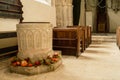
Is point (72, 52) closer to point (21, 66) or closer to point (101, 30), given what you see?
point (21, 66)

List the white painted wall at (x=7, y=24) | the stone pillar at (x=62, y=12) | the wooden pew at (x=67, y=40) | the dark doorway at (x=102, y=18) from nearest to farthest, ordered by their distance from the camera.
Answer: the white painted wall at (x=7, y=24) → the wooden pew at (x=67, y=40) → the stone pillar at (x=62, y=12) → the dark doorway at (x=102, y=18)

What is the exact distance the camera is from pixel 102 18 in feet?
36.9

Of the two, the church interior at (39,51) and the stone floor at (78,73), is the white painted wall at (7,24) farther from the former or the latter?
the stone floor at (78,73)

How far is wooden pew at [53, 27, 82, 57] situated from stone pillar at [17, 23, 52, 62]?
1341 mm

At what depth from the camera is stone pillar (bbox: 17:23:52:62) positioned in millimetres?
3180

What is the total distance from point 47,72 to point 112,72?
44.1 inches

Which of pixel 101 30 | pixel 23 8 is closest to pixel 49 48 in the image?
pixel 23 8

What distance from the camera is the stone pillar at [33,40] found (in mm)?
3180

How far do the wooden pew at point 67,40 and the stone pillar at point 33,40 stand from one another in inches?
52.8

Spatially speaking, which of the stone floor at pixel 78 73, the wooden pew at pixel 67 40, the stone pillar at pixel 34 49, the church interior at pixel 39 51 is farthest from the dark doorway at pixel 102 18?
the stone pillar at pixel 34 49

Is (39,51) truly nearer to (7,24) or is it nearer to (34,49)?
(34,49)

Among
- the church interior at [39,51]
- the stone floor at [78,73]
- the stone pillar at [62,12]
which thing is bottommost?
the stone floor at [78,73]

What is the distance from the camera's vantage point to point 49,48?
11.3ft

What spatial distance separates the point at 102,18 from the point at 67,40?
7.16 meters
